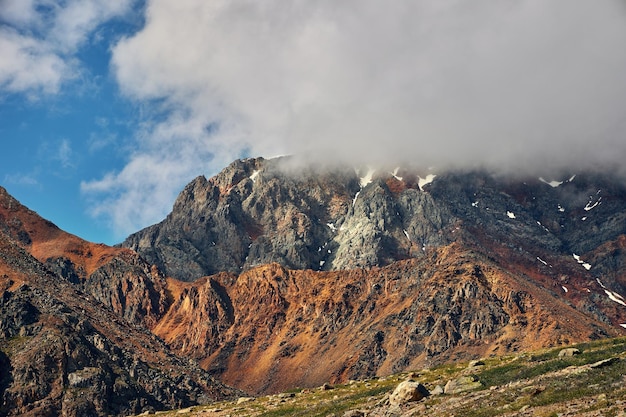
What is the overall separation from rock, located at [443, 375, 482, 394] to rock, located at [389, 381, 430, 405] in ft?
9.54

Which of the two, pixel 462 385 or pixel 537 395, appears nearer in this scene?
pixel 537 395

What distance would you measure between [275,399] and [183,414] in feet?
51.8

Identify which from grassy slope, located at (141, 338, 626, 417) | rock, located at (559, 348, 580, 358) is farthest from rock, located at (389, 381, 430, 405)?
rock, located at (559, 348, 580, 358)

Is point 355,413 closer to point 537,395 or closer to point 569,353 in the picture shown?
point 537,395

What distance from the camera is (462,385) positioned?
67750mm

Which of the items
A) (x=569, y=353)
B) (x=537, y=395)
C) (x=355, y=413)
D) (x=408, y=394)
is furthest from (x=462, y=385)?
(x=569, y=353)

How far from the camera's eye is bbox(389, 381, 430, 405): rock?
63.5 meters

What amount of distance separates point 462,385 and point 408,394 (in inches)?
274

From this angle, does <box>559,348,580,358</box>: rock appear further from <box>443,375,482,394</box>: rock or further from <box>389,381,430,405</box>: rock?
<box>389,381,430,405</box>: rock

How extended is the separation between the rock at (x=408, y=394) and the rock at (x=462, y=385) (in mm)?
2908

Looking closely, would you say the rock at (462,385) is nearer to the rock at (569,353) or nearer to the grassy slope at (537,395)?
the grassy slope at (537,395)

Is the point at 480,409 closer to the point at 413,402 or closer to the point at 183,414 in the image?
the point at 413,402

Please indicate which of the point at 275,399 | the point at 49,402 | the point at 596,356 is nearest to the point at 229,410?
the point at 275,399

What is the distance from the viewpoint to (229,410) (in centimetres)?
10744
